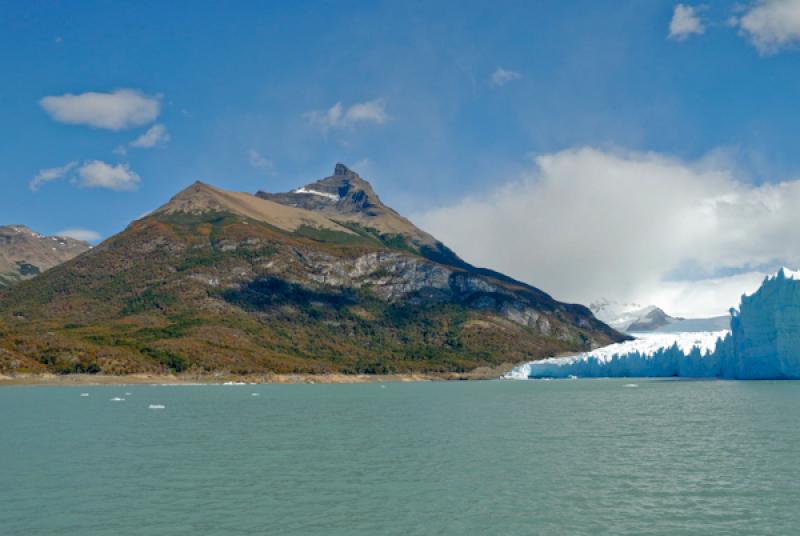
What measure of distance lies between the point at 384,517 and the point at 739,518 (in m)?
16.8

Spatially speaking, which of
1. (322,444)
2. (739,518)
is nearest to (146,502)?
(322,444)

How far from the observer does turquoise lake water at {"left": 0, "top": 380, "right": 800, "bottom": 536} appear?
31609 mm

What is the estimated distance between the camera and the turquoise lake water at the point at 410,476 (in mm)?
31609

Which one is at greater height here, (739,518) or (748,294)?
(748,294)

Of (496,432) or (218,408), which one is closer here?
(496,432)

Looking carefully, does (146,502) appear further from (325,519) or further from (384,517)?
(384,517)

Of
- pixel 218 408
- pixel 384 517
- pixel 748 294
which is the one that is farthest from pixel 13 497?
pixel 748 294

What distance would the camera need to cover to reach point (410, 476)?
43.3 meters

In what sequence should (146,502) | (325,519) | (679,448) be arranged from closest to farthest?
(325,519), (146,502), (679,448)

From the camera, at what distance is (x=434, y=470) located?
4553 centimetres

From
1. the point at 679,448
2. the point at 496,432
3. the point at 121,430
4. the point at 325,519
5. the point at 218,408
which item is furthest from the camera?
the point at 218,408

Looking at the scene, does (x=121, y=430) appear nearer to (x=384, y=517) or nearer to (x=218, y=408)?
(x=218, y=408)

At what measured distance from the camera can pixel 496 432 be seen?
2650 inches

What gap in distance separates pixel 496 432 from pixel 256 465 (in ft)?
91.6
